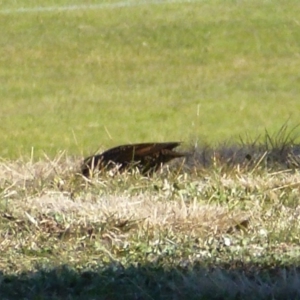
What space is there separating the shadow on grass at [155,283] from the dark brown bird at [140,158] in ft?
4.64

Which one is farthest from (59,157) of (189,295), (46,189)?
(189,295)

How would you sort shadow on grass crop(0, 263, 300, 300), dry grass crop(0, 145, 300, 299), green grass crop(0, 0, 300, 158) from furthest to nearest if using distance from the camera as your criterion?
green grass crop(0, 0, 300, 158)
dry grass crop(0, 145, 300, 299)
shadow on grass crop(0, 263, 300, 300)

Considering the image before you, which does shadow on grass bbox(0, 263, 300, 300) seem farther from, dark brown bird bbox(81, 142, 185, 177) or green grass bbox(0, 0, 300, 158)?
green grass bbox(0, 0, 300, 158)

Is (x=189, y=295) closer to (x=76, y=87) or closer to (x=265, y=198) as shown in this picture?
(x=265, y=198)

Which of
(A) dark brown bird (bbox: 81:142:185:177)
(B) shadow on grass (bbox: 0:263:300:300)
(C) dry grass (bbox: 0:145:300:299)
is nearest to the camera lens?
(B) shadow on grass (bbox: 0:263:300:300)

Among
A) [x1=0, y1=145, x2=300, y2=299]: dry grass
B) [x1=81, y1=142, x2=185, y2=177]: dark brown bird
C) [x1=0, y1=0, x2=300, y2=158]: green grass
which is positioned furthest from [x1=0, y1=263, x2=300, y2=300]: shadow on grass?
[x1=0, y1=0, x2=300, y2=158]: green grass

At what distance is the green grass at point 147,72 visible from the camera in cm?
1416

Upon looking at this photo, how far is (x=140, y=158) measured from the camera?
5.18 meters

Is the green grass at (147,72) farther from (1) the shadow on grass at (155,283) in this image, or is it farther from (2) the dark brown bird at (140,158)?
(1) the shadow on grass at (155,283)

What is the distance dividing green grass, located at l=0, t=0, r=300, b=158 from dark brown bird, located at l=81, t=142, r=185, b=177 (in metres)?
7.04

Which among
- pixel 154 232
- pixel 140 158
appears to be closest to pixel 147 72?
pixel 140 158

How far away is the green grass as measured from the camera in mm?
14156

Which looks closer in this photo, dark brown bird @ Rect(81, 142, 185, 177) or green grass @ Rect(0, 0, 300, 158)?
dark brown bird @ Rect(81, 142, 185, 177)

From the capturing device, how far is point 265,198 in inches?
185
